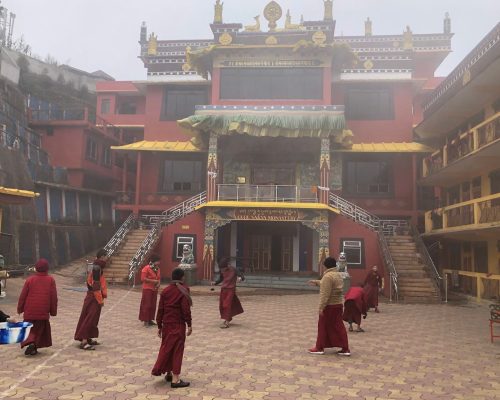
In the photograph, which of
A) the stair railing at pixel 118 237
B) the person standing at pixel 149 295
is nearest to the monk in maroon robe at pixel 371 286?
the person standing at pixel 149 295

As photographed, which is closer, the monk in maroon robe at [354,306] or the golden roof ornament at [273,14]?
the monk in maroon robe at [354,306]

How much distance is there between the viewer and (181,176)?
997 inches

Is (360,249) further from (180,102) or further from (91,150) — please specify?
(91,150)

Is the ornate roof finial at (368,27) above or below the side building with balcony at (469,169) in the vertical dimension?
above

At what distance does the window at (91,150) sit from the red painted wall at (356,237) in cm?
1578

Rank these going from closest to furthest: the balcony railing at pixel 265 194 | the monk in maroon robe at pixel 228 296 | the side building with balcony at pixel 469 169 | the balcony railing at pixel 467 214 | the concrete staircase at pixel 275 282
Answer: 1. the monk in maroon robe at pixel 228 296
2. the balcony railing at pixel 467 214
3. the side building with balcony at pixel 469 169
4. the concrete staircase at pixel 275 282
5. the balcony railing at pixel 265 194

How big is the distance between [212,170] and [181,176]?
16.2 ft

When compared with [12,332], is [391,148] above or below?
above

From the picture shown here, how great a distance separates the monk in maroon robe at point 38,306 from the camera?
7.47m

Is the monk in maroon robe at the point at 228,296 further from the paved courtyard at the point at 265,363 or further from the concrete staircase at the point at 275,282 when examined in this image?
the concrete staircase at the point at 275,282

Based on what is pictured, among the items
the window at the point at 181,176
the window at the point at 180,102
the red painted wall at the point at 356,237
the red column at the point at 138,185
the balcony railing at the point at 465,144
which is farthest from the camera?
the window at the point at 180,102

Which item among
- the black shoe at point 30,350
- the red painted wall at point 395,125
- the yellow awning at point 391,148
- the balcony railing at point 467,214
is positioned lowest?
the black shoe at point 30,350

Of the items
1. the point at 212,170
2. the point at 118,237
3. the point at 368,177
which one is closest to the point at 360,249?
the point at 368,177

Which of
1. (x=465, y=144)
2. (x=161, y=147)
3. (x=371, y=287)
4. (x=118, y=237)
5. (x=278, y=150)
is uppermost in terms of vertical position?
(x=161, y=147)
